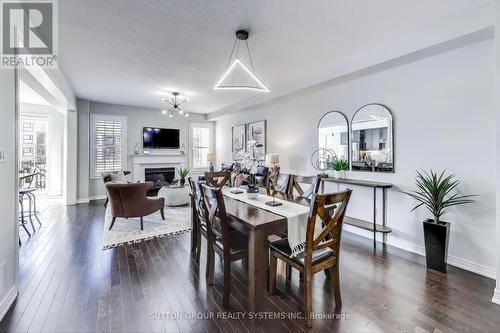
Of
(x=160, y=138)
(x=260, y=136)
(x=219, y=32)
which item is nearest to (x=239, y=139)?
(x=260, y=136)

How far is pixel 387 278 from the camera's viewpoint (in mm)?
2441

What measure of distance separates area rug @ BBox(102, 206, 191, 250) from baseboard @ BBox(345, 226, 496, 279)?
3001 mm

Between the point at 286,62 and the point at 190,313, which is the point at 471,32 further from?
the point at 190,313

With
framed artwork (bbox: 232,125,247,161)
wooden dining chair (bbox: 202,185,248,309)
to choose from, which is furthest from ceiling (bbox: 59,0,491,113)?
framed artwork (bbox: 232,125,247,161)

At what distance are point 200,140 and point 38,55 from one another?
5.40 m

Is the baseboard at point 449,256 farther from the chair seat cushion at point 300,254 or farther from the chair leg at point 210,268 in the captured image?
the chair leg at point 210,268

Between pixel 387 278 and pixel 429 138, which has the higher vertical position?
pixel 429 138

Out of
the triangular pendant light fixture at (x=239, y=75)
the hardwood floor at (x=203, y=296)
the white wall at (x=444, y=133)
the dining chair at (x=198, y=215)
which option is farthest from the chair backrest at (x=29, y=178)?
the white wall at (x=444, y=133)

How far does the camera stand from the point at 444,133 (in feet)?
9.25

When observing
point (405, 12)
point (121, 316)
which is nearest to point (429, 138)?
point (405, 12)

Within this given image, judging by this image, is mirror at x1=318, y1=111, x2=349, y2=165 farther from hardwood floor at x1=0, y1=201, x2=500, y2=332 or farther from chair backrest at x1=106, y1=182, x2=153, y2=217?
chair backrest at x1=106, y1=182, x2=153, y2=217

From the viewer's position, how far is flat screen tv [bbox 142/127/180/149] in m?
7.23

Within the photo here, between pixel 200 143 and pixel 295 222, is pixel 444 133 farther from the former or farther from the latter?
pixel 200 143

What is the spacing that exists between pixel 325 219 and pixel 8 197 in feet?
8.96
